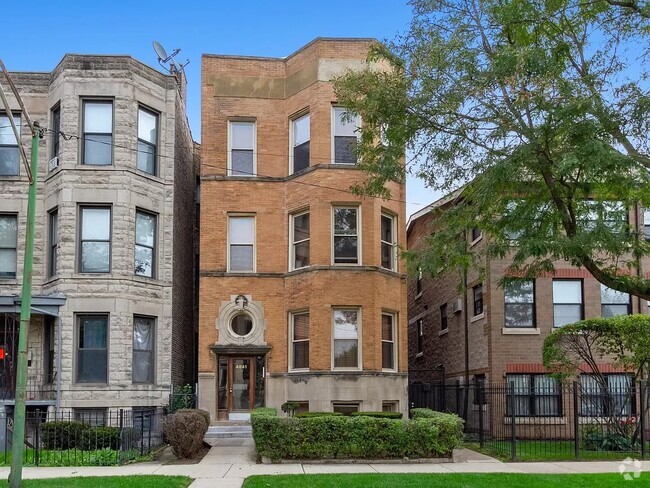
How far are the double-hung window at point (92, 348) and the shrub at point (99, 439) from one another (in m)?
3.68

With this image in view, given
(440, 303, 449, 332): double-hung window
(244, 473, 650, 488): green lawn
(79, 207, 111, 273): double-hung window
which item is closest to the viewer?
(244, 473, 650, 488): green lawn

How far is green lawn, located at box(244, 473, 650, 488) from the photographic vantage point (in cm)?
1345

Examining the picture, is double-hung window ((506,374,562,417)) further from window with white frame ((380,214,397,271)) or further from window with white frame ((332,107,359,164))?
window with white frame ((332,107,359,164))

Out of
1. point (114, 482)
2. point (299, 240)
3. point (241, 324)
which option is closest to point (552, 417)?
point (299, 240)

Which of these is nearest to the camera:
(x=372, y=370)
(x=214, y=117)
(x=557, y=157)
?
(x=557, y=157)

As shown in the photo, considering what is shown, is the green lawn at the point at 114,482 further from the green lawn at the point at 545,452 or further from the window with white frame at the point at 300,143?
the window with white frame at the point at 300,143

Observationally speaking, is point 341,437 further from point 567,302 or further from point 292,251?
point 567,302

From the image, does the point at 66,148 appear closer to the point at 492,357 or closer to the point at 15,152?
the point at 15,152

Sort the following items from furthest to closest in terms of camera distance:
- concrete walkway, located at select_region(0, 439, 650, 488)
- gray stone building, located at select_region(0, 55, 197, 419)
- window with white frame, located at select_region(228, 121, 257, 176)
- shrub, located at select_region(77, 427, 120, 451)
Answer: window with white frame, located at select_region(228, 121, 257, 176)
gray stone building, located at select_region(0, 55, 197, 419)
shrub, located at select_region(77, 427, 120, 451)
concrete walkway, located at select_region(0, 439, 650, 488)

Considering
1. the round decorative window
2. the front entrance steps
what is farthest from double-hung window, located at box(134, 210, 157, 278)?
the front entrance steps

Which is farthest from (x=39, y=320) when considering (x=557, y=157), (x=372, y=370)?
(x=557, y=157)

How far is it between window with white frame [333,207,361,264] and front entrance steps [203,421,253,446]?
18.2ft

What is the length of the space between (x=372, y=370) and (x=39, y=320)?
9879mm

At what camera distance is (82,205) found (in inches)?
904
